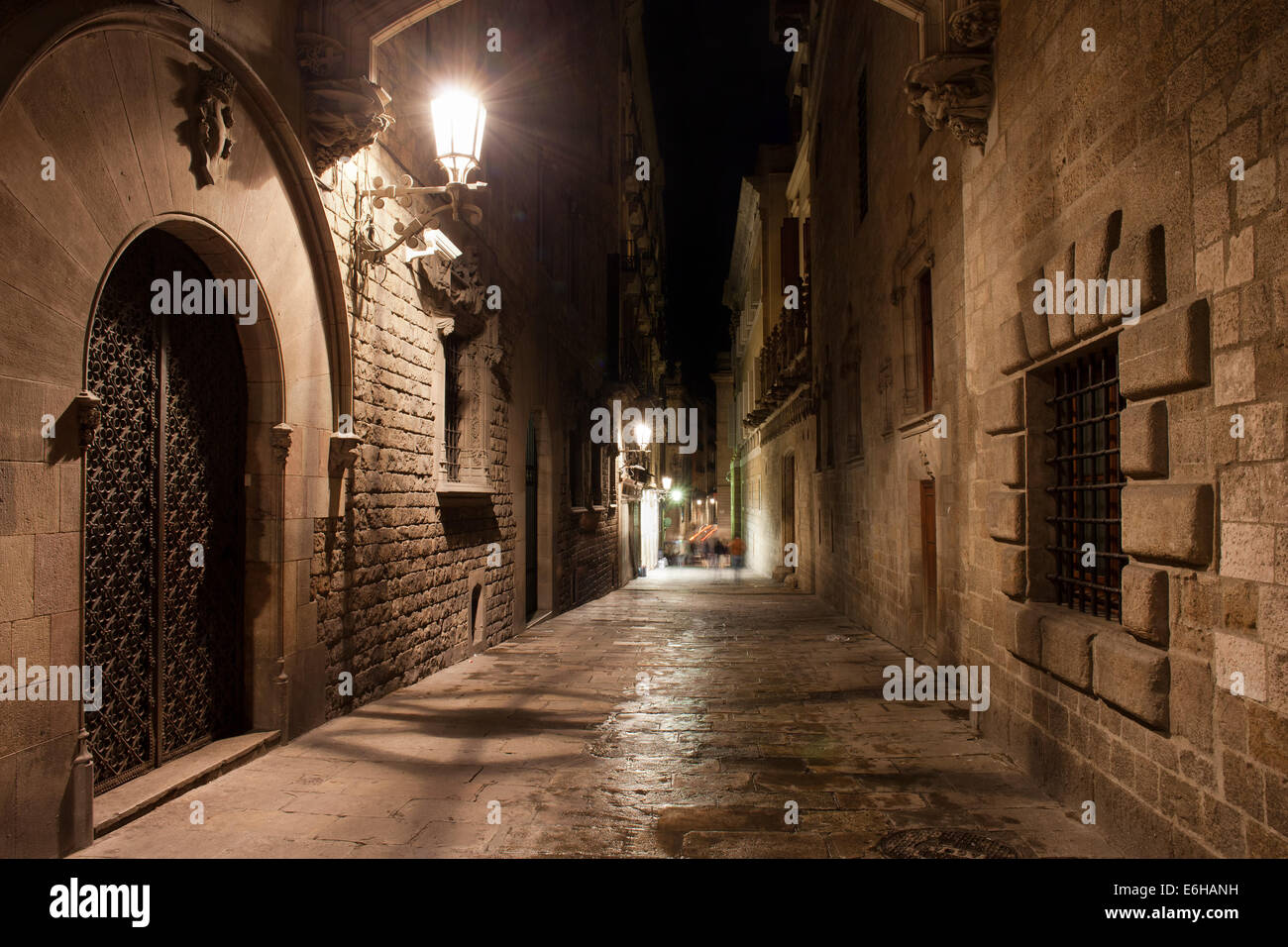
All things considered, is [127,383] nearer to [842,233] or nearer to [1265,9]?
[1265,9]

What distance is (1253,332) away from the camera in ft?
9.45

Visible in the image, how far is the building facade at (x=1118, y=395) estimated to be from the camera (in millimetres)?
2875

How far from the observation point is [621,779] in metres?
4.79

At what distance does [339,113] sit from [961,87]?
452cm

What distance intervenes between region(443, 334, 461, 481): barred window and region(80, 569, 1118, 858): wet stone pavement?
2439mm

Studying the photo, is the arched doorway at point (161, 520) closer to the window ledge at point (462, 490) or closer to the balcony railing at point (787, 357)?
the window ledge at point (462, 490)

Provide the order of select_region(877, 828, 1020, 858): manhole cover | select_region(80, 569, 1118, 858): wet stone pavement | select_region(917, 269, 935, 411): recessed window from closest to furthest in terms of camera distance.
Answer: select_region(877, 828, 1020, 858): manhole cover
select_region(80, 569, 1118, 858): wet stone pavement
select_region(917, 269, 935, 411): recessed window

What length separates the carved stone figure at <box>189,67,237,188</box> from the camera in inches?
181

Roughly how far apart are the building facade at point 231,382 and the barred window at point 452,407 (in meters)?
0.05

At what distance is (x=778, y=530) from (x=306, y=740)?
65.0 feet

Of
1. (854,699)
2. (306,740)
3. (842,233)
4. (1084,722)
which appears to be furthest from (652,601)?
(1084,722)
